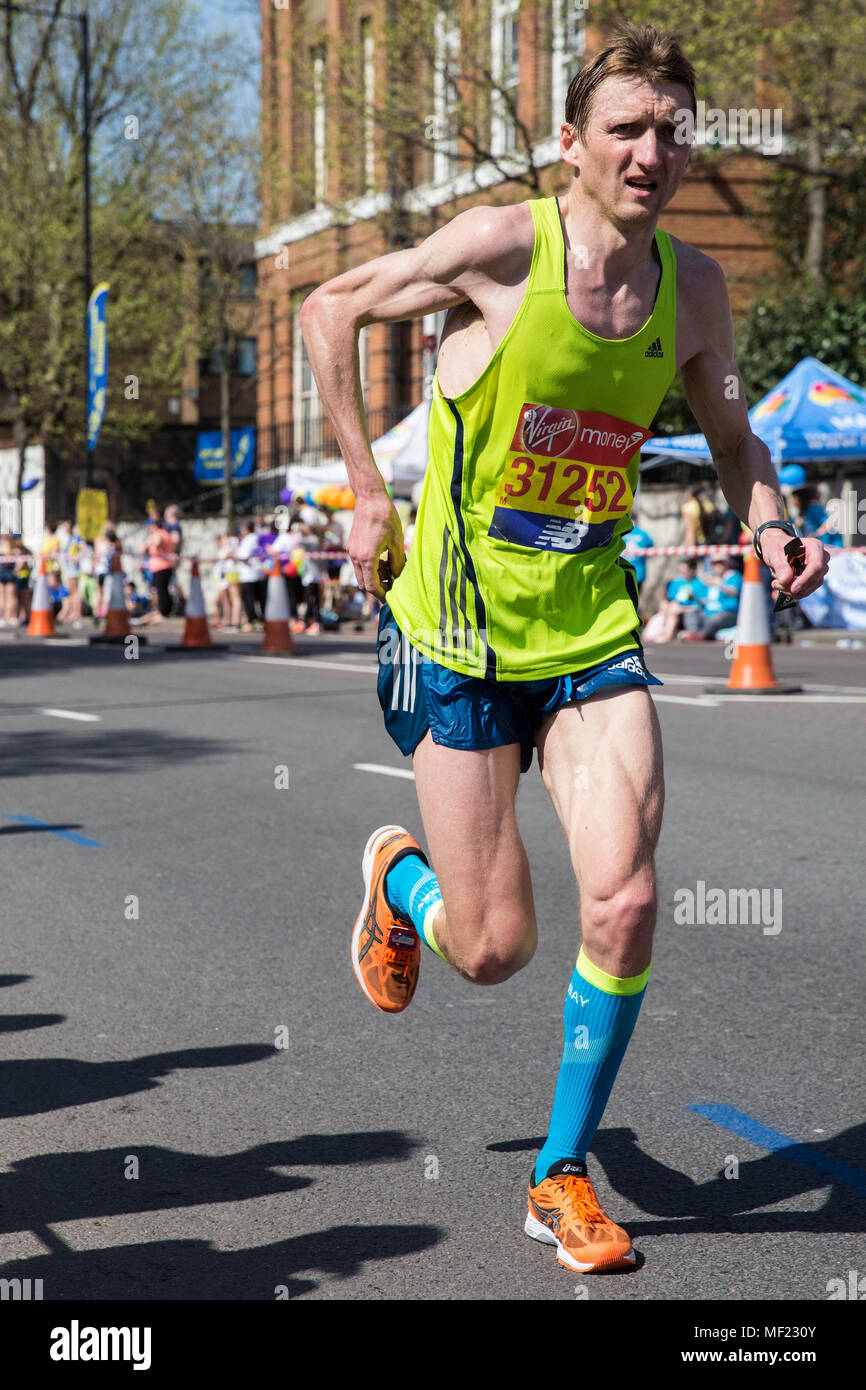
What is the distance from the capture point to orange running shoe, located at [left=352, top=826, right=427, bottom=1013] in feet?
13.1

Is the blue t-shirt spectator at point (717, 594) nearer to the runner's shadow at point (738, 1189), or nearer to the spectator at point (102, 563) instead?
the spectator at point (102, 563)

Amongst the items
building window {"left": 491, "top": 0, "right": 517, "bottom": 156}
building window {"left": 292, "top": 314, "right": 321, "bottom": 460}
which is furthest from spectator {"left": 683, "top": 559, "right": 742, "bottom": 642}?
building window {"left": 292, "top": 314, "right": 321, "bottom": 460}

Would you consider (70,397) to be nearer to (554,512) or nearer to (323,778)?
(323,778)

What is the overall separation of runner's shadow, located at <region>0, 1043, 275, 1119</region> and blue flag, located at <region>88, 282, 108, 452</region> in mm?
25528

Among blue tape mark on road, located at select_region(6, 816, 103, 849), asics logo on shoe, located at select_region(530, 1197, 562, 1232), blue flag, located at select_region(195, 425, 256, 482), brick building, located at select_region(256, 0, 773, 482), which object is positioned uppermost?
brick building, located at select_region(256, 0, 773, 482)

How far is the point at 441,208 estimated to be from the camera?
3095 centimetres

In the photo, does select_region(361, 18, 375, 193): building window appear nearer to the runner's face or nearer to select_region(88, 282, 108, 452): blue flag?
select_region(88, 282, 108, 452): blue flag

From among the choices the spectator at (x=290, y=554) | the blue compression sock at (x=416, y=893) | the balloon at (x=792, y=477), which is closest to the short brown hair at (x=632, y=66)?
the blue compression sock at (x=416, y=893)

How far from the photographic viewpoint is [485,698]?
346 centimetres

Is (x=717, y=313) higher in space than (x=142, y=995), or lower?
higher

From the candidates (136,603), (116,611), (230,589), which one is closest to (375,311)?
(116,611)

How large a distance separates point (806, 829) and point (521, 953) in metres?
4.45

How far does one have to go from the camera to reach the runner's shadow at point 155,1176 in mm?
3479

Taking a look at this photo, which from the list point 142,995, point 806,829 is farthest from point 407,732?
point 806,829
